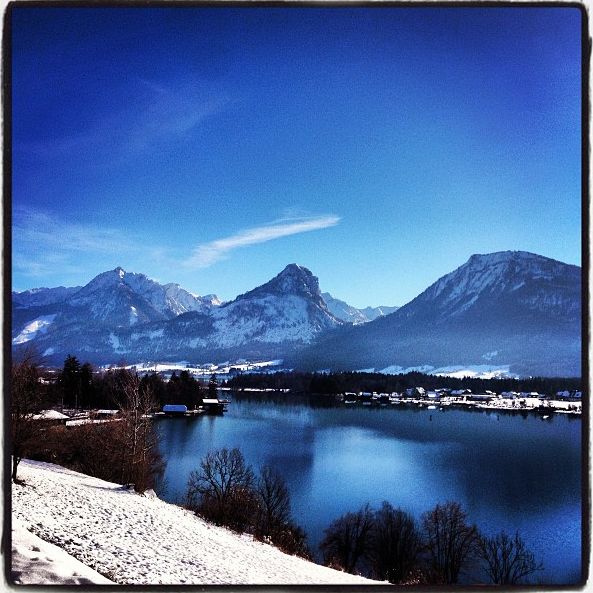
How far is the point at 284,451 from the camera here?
8.30 m

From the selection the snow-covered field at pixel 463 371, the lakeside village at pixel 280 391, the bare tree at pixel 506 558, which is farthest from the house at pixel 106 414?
the snow-covered field at pixel 463 371

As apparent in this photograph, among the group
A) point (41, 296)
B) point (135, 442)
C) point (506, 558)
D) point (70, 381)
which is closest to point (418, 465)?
point (506, 558)

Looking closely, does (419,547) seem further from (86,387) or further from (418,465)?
(86,387)

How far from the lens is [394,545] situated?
5.05 m

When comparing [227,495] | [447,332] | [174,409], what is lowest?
[227,495]

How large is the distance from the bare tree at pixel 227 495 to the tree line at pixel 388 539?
11 mm

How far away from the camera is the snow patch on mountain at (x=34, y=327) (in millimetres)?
2663

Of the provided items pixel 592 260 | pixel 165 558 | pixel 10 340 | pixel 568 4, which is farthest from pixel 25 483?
pixel 568 4

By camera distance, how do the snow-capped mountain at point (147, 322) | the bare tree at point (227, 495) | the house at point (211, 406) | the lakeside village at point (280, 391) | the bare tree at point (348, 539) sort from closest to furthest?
the snow-capped mountain at point (147, 322), the bare tree at point (227, 495), the bare tree at point (348, 539), the lakeside village at point (280, 391), the house at point (211, 406)

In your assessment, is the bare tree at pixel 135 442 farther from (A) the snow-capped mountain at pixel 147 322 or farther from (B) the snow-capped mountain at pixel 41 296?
(B) the snow-capped mountain at pixel 41 296

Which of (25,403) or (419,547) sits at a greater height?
(25,403)

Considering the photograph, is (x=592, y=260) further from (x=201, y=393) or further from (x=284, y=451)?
(x=201, y=393)

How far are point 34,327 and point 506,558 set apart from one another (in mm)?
4069

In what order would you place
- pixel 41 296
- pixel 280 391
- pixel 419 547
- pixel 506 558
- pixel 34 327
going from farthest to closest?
pixel 280 391 < pixel 419 547 < pixel 506 558 < pixel 34 327 < pixel 41 296
